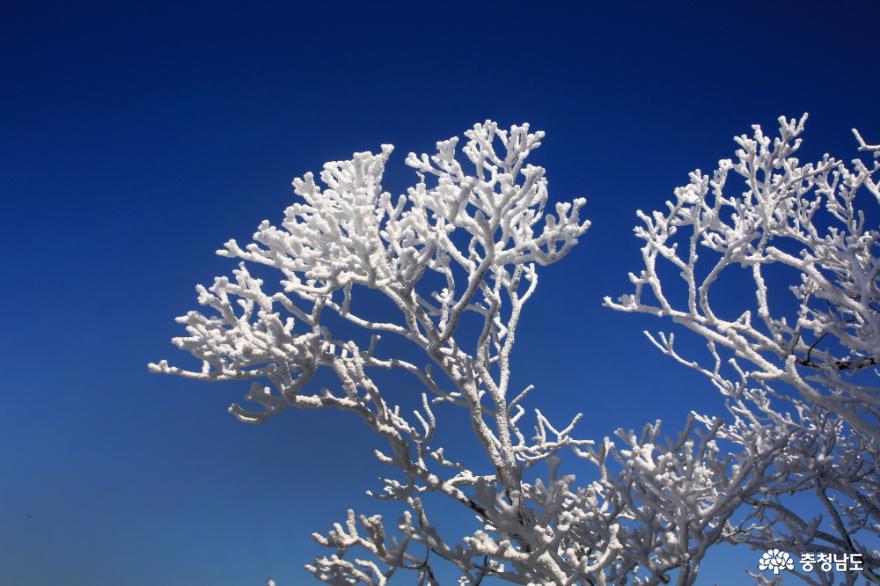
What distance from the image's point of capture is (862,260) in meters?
5.24

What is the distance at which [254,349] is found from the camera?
13.5 feet

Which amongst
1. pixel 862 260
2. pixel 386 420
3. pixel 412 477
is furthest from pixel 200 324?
pixel 862 260

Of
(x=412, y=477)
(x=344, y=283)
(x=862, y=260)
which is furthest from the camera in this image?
(x=862, y=260)

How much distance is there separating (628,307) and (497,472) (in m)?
2.31

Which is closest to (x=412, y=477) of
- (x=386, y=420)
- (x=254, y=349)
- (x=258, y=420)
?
(x=386, y=420)

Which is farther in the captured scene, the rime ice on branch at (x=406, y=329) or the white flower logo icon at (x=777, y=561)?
the white flower logo icon at (x=777, y=561)

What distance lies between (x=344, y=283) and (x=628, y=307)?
124 inches

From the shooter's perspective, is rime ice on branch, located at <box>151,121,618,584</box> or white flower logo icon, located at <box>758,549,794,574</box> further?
white flower logo icon, located at <box>758,549,794,574</box>

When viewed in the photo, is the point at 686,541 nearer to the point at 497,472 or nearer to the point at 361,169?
the point at 497,472

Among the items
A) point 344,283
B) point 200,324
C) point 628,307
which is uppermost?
point 628,307

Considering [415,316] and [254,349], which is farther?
[415,316]

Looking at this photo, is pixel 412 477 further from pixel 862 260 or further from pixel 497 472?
pixel 862 260

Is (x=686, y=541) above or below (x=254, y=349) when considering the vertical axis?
below

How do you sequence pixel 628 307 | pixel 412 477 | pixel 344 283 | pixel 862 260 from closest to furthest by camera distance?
pixel 344 283, pixel 412 477, pixel 862 260, pixel 628 307
